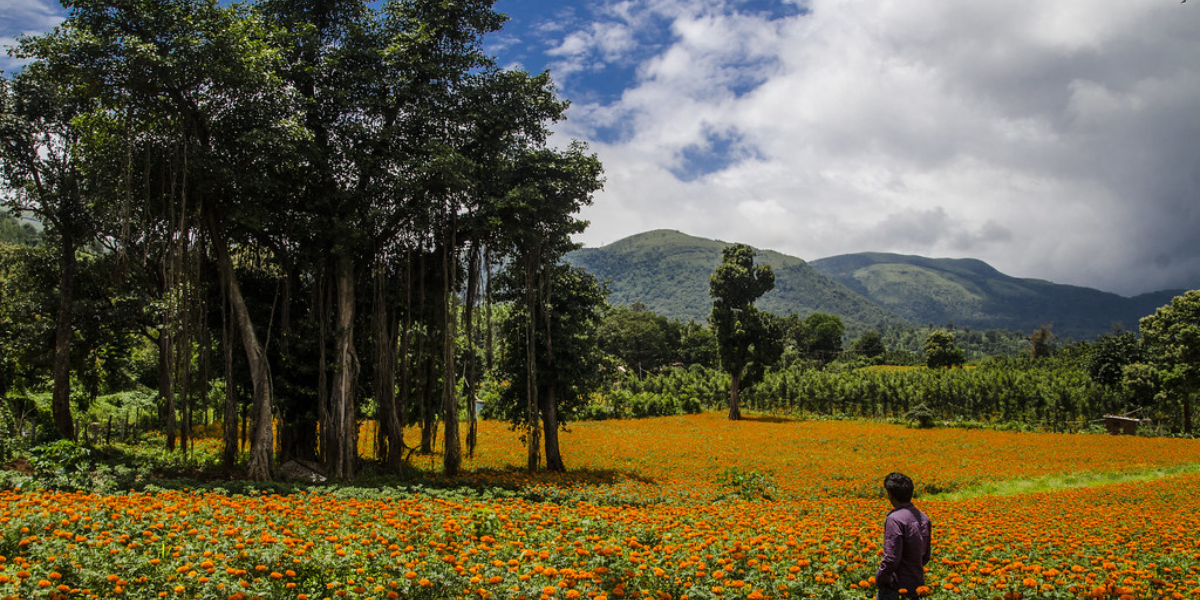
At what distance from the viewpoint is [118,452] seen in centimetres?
1633

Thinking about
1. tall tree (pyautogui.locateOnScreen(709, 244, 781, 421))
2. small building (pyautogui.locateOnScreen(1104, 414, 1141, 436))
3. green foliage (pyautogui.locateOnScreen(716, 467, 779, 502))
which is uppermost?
tall tree (pyautogui.locateOnScreen(709, 244, 781, 421))

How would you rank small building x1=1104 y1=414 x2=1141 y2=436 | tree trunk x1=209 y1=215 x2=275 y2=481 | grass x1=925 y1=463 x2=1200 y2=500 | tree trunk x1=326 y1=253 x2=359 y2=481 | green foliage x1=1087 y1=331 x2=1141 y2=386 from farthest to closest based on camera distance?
green foliage x1=1087 y1=331 x2=1141 y2=386 → small building x1=1104 y1=414 x2=1141 y2=436 → grass x1=925 y1=463 x2=1200 y2=500 → tree trunk x1=326 y1=253 x2=359 y2=481 → tree trunk x1=209 y1=215 x2=275 y2=481

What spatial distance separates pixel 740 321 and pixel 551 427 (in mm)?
27924

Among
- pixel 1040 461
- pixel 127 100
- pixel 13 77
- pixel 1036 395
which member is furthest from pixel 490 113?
pixel 1036 395

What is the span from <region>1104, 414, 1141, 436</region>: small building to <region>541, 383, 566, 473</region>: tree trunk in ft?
129

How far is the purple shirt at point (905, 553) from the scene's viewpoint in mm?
4945

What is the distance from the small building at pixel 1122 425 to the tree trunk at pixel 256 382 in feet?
156

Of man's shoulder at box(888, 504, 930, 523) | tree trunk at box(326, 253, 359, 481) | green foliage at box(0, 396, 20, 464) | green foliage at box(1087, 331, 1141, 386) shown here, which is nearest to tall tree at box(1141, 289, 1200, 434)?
green foliage at box(1087, 331, 1141, 386)

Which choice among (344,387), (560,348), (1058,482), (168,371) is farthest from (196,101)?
(1058,482)

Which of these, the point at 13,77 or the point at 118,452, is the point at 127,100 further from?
the point at 118,452

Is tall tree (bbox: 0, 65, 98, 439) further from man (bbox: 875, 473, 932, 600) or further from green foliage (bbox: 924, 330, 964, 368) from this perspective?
green foliage (bbox: 924, 330, 964, 368)

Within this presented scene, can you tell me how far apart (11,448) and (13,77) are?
9229mm

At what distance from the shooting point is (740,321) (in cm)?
4469

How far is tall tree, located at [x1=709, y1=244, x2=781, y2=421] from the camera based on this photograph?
44.5 m
